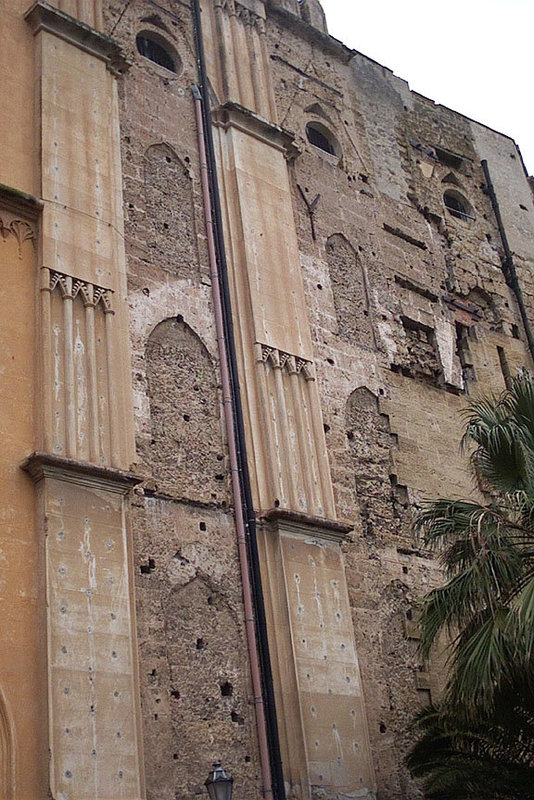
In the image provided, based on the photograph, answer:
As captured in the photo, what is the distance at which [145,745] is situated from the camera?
10.3 m

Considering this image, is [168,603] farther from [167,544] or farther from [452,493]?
[452,493]

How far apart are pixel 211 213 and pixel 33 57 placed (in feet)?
9.58

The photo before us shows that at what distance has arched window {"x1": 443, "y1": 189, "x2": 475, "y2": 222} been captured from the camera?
64.2ft

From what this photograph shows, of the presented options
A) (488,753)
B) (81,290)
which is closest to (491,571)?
(488,753)

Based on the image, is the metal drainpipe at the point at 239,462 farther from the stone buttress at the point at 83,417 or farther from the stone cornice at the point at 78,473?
the stone cornice at the point at 78,473

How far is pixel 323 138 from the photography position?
17641mm

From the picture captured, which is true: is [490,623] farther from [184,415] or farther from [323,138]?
[323,138]

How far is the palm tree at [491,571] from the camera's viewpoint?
30.9 feet

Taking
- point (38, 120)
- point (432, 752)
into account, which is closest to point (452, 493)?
point (432, 752)

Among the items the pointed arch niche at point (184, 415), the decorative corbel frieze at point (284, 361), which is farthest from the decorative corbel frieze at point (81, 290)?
the decorative corbel frieze at point (284, 361)

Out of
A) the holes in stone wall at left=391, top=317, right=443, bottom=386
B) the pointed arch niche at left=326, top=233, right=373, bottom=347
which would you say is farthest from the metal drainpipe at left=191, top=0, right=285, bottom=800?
the holes in stone wall at left=391, top=317, right=443, bottom=386

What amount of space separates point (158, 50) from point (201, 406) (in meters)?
5.76

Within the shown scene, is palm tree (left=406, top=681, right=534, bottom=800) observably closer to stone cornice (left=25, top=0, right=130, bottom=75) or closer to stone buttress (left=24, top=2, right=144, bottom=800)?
stone buttress (left=24, top=2, right=144, bottom=800)

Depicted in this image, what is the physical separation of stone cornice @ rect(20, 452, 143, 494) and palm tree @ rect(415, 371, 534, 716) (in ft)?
9.94
